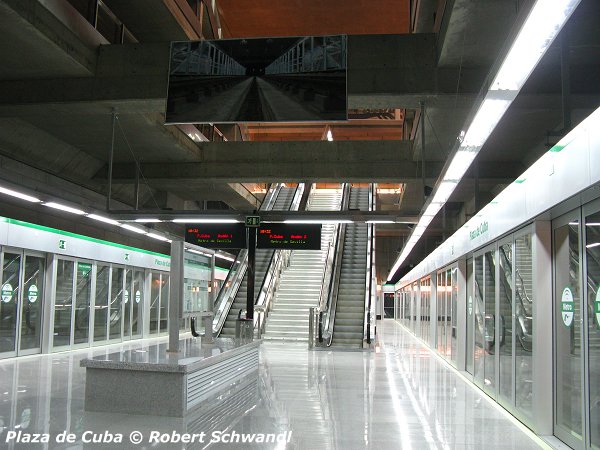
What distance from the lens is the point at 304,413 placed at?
6.19 metres

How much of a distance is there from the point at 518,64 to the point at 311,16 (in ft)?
46.9

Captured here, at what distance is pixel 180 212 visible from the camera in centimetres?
1007

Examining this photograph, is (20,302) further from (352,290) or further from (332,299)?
(352,290)

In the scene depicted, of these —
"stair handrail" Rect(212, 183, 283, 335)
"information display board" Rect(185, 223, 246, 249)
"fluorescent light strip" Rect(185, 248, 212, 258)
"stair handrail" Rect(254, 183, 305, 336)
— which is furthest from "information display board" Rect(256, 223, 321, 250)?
"fluorescent light strip" Rect(185, 248, 212, 258)

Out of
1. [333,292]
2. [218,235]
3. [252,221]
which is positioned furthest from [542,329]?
[333,292]

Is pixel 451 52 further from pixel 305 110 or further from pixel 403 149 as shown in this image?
pixel 403 149

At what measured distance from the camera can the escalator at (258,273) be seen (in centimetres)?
1588

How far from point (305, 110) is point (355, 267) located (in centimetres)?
1218

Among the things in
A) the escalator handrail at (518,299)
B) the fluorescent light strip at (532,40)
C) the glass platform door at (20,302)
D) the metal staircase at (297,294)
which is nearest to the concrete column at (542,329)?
the escalator handrail at (518,299)

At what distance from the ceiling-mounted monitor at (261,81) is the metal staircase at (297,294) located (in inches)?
382

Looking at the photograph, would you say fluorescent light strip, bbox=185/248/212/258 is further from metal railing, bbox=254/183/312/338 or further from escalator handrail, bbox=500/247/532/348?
metal railing, bbox=254/183/312/338

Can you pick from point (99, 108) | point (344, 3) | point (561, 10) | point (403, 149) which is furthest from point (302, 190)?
point (561, 10)

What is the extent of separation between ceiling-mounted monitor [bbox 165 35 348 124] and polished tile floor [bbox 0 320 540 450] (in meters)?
3.10

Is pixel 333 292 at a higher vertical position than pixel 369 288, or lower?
lower
